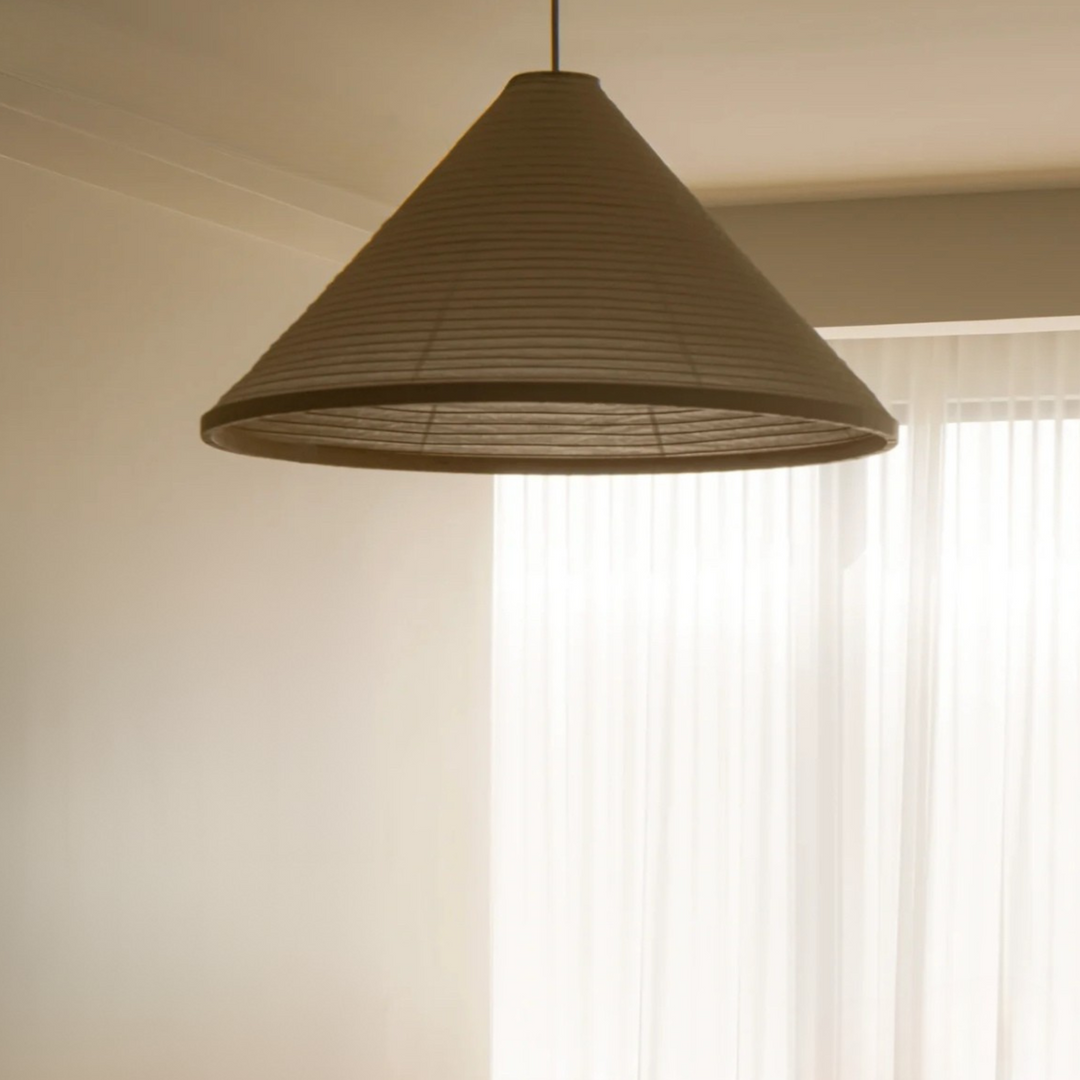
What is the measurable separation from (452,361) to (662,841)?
12.1 feet

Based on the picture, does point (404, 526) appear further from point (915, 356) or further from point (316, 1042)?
point (915, 356)

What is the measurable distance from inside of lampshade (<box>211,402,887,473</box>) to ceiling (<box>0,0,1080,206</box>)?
3.50ft

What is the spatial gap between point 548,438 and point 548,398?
0.71m

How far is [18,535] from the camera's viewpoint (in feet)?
8.13

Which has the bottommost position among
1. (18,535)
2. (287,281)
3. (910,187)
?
(18,535)

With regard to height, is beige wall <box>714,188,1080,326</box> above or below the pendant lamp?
above

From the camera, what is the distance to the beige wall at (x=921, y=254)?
127 inches

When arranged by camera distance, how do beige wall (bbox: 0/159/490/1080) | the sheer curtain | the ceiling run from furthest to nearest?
the sheer curtain < beige wall (bbox: 0/159/490/1080) < the ceiling

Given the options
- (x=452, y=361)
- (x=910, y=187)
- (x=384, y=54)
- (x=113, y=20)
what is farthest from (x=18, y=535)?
(x=910, y=187)

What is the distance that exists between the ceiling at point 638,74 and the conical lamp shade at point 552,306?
1309 mm

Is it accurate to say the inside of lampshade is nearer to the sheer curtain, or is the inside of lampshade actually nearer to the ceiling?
the ceiling

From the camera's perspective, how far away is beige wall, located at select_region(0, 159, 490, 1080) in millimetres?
2510

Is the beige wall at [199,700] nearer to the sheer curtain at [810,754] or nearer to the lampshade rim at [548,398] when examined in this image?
the sheer curtain at [810,754]

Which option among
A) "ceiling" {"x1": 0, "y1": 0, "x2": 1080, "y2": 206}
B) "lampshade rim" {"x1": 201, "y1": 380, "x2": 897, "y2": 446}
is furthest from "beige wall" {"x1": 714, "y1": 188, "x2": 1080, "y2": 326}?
"lampshade rim" {"x1": 201, "y1": 380, "x2": 897, "y2": 446}
